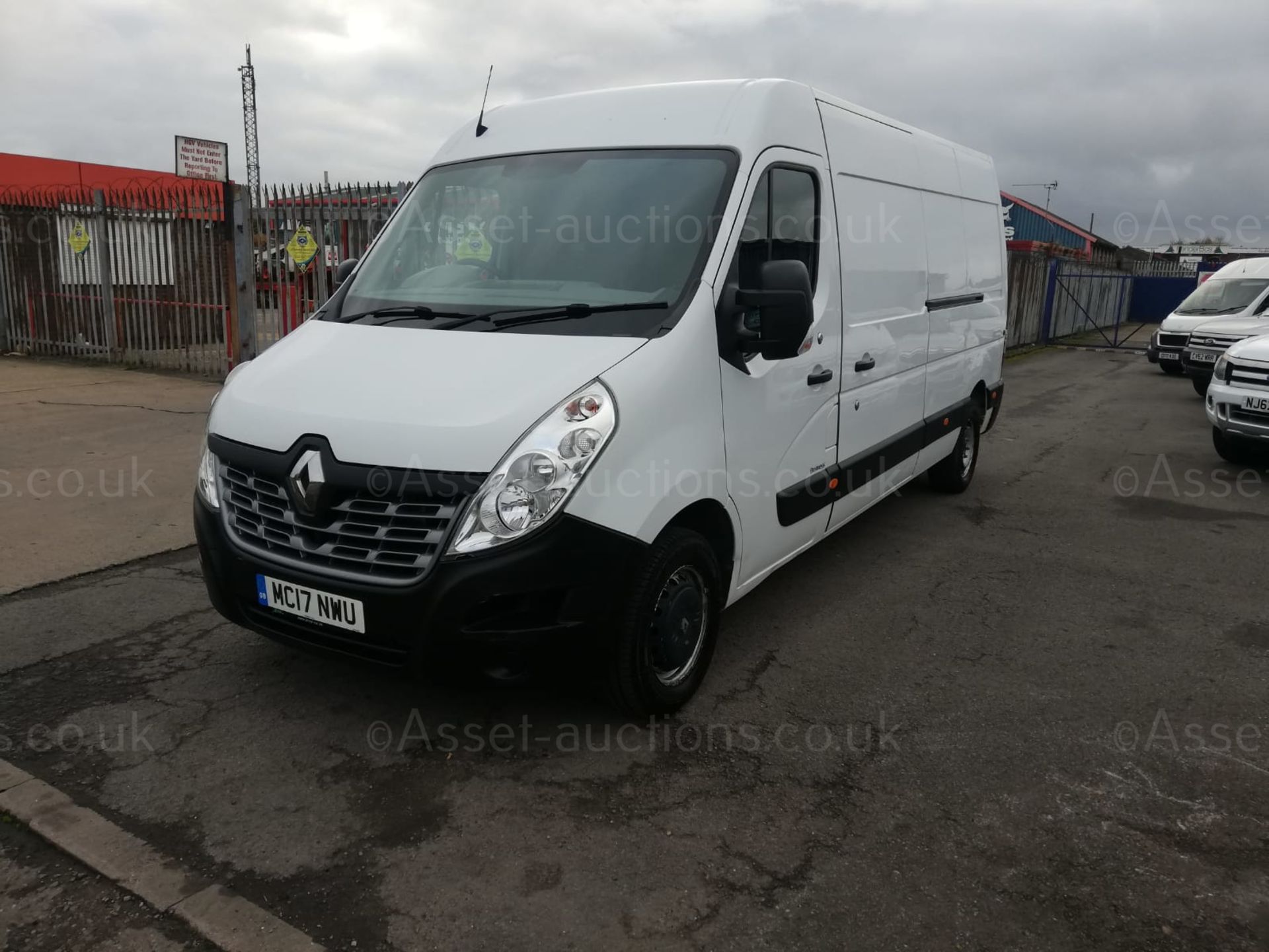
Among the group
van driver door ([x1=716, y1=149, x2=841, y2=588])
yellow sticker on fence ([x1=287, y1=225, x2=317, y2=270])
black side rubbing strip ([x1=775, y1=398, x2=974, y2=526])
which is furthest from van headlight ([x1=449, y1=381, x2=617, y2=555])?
yellow sticker on fence ([x1=287, y1=225, x2=317, y2=270])

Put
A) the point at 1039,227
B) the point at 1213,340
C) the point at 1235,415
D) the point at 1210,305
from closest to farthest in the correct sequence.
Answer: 1. the point at 1235,415
2. the point at 1213,340
3. the point at 1210,305
4. the point at 1039,227

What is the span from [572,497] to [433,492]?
43cm

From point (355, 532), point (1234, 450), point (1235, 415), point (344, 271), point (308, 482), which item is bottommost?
point (1234, 450)

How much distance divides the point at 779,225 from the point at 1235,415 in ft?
20.4

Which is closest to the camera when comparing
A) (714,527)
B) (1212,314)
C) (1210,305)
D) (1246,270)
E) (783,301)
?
(783,301)

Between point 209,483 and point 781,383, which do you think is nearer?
point 209,483

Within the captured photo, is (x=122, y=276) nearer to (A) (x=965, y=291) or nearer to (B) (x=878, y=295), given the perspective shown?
(A) (x=965, y=291)

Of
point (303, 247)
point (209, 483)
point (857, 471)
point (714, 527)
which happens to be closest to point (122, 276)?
point (303, 247)

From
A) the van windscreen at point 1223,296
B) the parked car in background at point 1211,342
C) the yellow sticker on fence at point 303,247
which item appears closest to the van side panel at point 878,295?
the yellow sticker on fence at point 303,247

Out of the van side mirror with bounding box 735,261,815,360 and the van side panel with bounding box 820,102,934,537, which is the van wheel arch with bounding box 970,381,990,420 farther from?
the van side mirror with bounding box 735,261,815,360

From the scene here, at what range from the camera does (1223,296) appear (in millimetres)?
17156

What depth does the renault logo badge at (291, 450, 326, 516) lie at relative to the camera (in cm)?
312

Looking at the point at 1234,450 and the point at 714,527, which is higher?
the point at 714,527

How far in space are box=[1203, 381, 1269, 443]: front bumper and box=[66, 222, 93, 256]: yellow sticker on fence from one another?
531 inches
